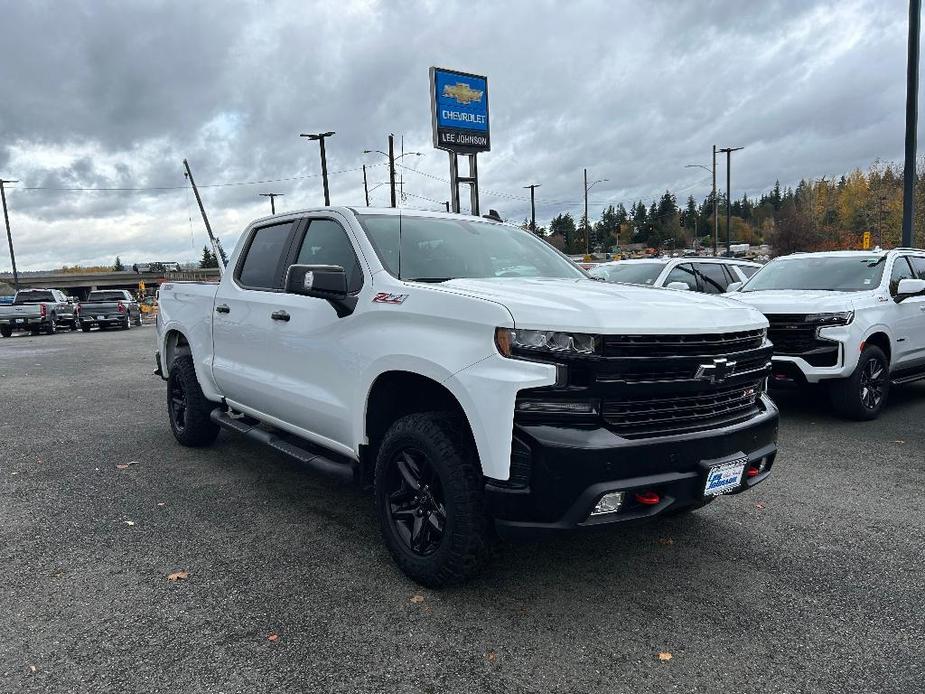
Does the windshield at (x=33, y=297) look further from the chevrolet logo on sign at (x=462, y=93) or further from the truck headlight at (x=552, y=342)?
the truck headlight at (x=552, y=342)

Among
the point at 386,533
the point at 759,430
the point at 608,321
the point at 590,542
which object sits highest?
the point at 608,321

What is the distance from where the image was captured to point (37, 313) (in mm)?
25688

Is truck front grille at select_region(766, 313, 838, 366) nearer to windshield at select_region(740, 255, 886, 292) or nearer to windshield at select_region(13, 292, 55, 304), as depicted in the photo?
windshield at select_region(740, 255, 886, 292)

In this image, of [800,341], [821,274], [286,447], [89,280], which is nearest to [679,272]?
[821,274]

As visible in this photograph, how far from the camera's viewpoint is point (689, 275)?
10.9 meters

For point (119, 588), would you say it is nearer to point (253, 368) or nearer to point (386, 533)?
point (386, 533)

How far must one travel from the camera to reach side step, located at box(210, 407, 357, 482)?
13.3 ft

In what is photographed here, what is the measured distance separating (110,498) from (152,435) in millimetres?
2173

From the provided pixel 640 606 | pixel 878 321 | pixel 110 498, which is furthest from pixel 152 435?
pixel 878 321

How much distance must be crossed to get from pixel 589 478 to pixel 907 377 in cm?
674

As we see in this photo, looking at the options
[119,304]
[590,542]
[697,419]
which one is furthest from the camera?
[119,304]

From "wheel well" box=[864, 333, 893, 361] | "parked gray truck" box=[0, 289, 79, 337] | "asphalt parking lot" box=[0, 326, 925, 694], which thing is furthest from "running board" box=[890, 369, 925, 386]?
"parked gray truck" box=[0, 289, 79, 337]

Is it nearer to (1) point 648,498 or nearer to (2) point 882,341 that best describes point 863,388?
(2) point 882,341

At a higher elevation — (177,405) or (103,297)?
(103,297)
